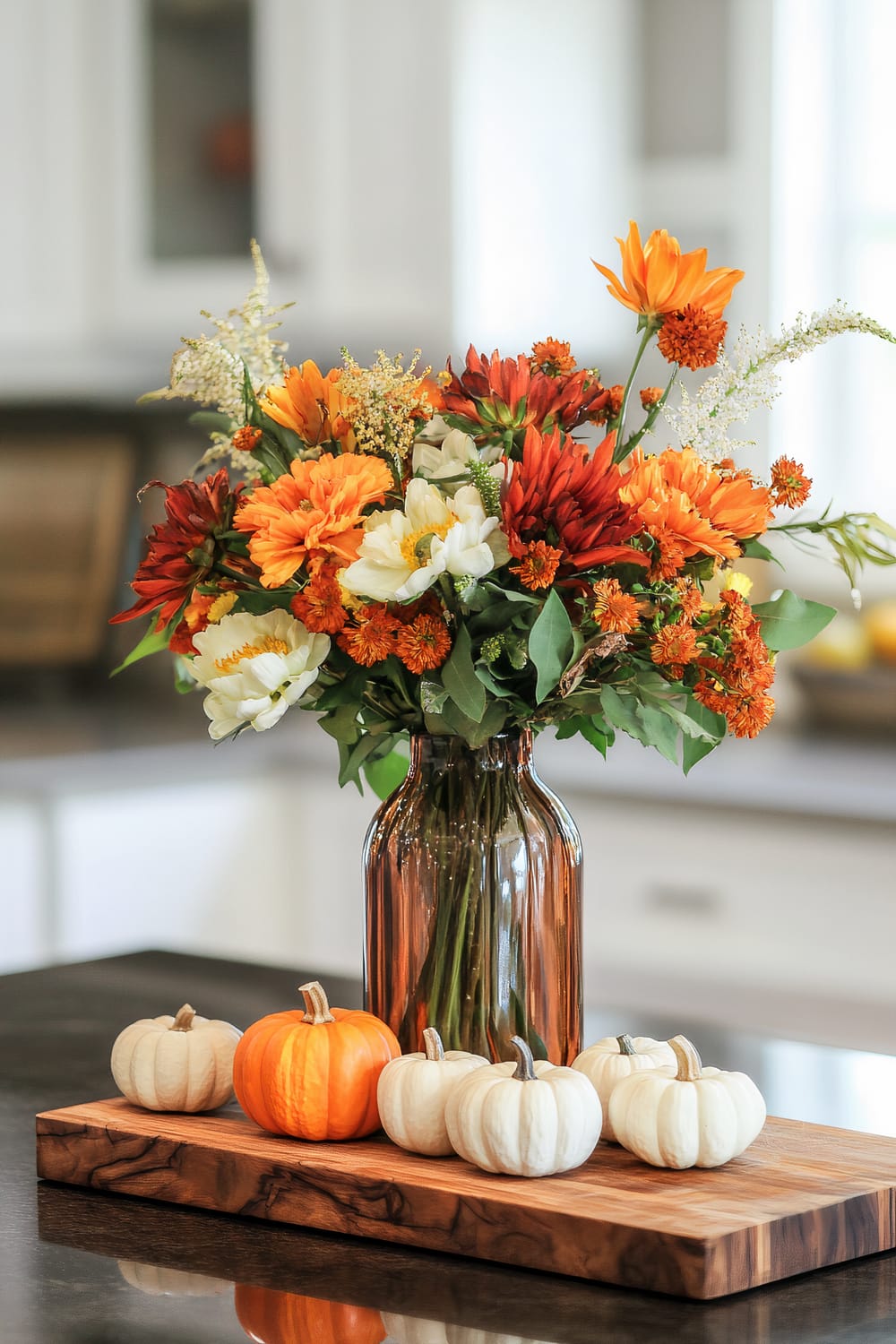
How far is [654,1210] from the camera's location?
885mm

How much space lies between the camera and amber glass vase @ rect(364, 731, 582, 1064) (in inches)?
40.5

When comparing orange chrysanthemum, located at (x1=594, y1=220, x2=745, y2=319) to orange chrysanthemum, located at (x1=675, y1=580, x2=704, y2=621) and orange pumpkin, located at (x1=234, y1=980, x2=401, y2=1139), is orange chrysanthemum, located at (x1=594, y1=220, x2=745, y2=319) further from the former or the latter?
orange pumpkin, located at (x1=234, y1=980, x2=401, y2=1139)

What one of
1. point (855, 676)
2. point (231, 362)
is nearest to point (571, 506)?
point (231, 362)

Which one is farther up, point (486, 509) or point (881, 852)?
point (486, 509)

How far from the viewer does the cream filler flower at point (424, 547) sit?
950 mm

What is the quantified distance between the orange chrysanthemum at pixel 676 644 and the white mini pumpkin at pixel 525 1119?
7.9 inches

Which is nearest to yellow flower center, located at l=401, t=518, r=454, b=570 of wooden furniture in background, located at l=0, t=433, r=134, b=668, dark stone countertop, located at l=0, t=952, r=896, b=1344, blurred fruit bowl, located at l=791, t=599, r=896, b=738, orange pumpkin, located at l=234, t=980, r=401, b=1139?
orange pumpkin, located at l=234, t=980, r=401, b=1139

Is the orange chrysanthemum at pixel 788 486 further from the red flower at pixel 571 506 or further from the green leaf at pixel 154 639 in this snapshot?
the green leaf at pixel 154 639

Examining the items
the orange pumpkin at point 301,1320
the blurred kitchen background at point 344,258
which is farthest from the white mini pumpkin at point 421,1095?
the blurred kitchen background at point 344,258

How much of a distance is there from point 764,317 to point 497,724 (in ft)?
7.64

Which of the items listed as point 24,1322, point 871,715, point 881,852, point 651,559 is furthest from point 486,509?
point 871,715

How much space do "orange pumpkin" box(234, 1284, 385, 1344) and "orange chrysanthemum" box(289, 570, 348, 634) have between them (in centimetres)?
32

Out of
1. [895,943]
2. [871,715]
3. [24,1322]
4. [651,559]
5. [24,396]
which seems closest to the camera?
[24,1322]

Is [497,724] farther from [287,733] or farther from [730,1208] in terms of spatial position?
[287,733]
